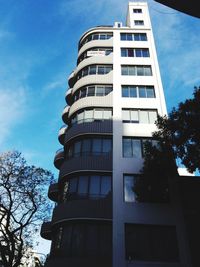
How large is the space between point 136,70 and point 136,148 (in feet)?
32.7

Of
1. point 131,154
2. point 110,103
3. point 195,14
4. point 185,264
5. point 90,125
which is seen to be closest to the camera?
point 195,14

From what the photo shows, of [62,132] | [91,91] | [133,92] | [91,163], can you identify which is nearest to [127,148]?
[91,163]

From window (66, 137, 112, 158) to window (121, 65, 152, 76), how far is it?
882cm

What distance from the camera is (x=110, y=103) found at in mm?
24188

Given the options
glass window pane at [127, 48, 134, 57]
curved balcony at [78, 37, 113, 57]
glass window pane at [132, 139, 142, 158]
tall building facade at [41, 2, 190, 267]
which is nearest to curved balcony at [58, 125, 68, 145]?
tall building facade at [41, 2, 190, 267]

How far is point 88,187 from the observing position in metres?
19.6

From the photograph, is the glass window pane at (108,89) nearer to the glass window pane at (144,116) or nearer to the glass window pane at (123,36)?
the glass window pane at (144,116)

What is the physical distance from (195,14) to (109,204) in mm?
14081

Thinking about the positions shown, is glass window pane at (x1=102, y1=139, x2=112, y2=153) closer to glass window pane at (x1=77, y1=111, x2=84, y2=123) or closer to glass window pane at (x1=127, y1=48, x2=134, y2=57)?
glass window pane at (x1=77, y1=111, x2=84, y2=123)

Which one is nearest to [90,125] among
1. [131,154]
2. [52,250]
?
[131,154]

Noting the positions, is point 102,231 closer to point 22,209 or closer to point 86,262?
point 86,262

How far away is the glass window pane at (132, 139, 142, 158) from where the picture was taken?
20.8 meters

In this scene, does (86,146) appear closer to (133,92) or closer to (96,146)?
(96,146)

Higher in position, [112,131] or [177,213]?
[112,131]
